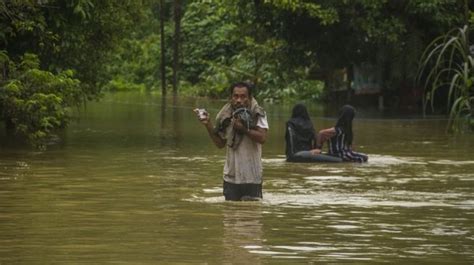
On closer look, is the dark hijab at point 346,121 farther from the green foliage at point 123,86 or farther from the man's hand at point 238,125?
the green foliage at point 123,86

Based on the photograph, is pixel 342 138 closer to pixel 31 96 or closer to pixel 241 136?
pixel 31 96

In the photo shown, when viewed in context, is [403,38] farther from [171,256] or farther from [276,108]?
[171,256]

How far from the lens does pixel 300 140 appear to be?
21562 millimetres

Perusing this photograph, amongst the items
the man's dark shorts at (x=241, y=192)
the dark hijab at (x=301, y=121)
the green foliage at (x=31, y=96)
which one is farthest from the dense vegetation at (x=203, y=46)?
the dark hijab at (x=301, y=121)

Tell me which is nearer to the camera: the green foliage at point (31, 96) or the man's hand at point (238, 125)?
the man's hand at point (238, 125)

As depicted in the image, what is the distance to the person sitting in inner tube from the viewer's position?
2136 centimetres

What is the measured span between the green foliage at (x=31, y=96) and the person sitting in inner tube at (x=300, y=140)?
13.0 ft

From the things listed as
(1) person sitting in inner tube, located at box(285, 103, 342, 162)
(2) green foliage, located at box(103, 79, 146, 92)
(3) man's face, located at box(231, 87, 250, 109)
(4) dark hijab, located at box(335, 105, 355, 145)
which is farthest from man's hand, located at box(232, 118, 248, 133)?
(2) green foliage, located at box(103, 79, 146, 92)

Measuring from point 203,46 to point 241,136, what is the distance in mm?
54353

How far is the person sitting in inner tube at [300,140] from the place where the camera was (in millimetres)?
21359

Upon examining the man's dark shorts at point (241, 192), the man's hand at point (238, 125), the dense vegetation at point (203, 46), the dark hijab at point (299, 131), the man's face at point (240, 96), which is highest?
the dense vegetation at point (203, 46)

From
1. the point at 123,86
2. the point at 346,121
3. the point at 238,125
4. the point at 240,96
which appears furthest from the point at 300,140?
the point at 123,86

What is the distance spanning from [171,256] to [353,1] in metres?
27.8

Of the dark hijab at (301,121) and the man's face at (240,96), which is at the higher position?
the man's face at (240,96)
